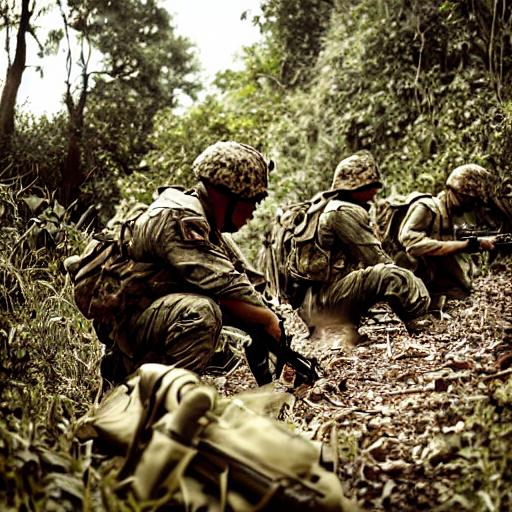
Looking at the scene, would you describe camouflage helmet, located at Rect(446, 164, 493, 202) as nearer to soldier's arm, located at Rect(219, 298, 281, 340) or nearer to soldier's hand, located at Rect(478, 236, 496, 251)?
soldier's hand, located at Rect(478, 236, 496, 251)

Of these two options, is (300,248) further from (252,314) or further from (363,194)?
(252,314)

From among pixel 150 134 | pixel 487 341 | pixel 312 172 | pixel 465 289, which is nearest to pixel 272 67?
pixel 150 134

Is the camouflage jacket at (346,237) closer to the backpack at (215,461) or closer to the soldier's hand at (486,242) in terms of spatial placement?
the soldier's hand at (486,242)

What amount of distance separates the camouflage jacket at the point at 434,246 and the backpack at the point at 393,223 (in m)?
0.29

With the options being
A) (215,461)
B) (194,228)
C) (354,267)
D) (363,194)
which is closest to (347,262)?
(354,267)

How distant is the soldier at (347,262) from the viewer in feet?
20.2

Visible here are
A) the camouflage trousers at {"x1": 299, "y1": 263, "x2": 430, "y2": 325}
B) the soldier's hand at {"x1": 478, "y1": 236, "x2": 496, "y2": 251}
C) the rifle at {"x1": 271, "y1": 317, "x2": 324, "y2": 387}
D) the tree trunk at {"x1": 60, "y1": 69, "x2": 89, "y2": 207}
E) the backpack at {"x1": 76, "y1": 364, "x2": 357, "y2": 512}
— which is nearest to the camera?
the backpack at {"x1": 76, "y1": 364, "x2": 357, "y2": 512}

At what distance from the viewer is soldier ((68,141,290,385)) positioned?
4.03m

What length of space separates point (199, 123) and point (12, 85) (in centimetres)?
590

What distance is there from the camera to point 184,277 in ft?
13.3

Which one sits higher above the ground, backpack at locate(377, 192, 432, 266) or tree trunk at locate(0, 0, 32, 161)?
tree trunk at locate(0, 0, 32, 161)

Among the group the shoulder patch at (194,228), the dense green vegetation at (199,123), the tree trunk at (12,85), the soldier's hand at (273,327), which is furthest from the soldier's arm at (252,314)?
the tree trunk at (12,85)

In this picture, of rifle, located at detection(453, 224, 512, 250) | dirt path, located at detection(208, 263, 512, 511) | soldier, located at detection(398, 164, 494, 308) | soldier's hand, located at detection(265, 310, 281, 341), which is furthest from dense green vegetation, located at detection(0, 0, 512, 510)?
soldier, located at detection(398, 164, 494, 308)

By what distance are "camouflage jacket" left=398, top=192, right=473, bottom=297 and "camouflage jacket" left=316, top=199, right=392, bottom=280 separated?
2.51 feet
